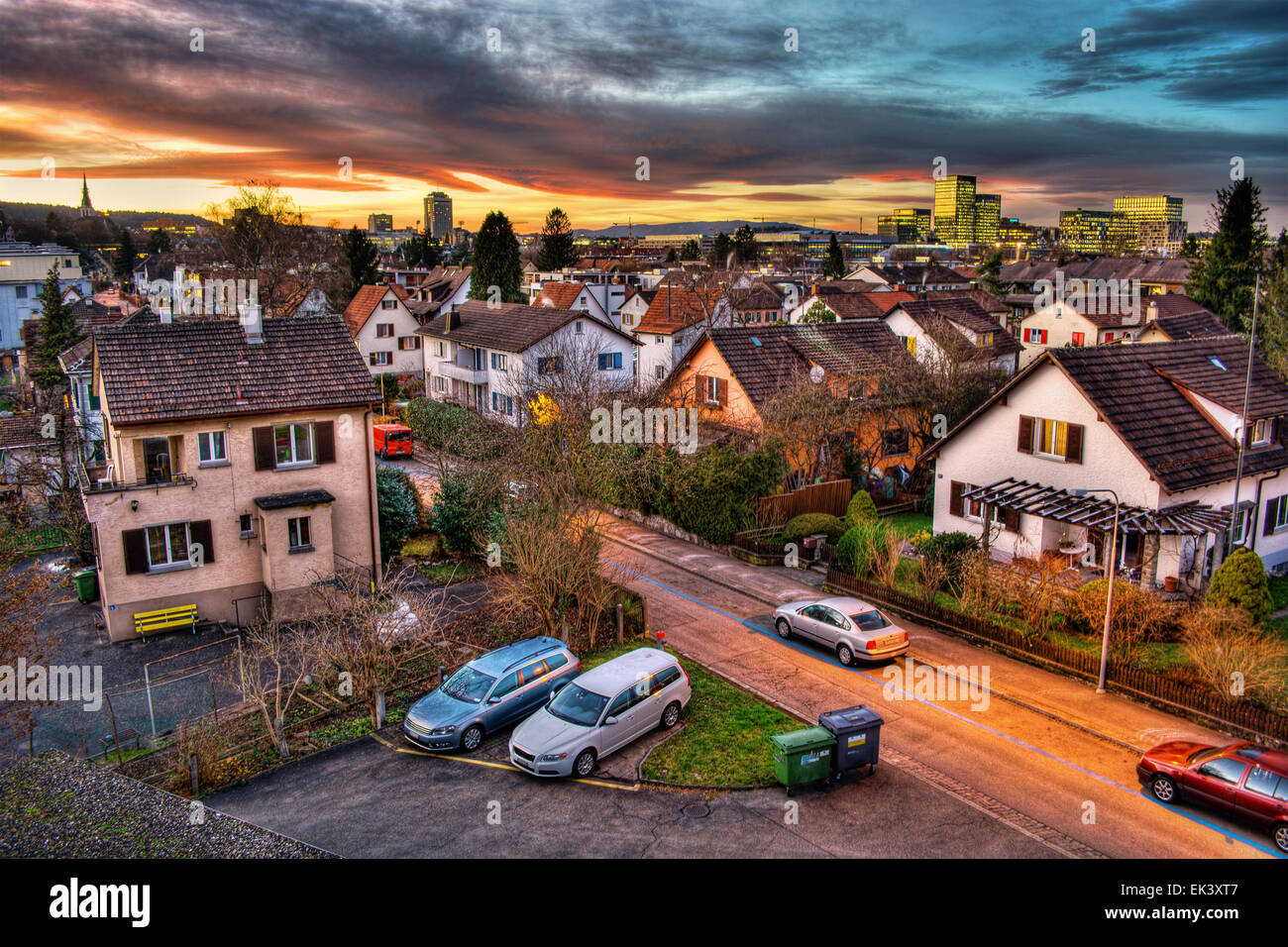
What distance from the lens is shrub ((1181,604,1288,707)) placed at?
18984mm

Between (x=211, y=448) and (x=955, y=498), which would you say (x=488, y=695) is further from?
(x=955, y=498)

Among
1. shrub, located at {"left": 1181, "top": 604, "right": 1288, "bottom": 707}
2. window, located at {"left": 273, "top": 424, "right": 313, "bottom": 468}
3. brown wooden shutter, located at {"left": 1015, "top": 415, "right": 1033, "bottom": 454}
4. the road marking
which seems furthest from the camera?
brown wooden shutter, located at {"left": 1015, "top": 415, "right": 1033, "bottom": 454}

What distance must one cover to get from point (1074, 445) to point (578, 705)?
18463 mm

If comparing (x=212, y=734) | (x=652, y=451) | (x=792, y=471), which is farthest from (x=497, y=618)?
(x=792, y=471)

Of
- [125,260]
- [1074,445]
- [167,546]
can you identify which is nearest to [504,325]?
[167,546]

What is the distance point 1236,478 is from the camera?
26.6 m

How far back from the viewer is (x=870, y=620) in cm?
2339

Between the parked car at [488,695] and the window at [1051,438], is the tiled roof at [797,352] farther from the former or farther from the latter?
the parked car at [488,695]

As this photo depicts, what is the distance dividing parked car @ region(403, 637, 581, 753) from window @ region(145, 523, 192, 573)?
435 inches

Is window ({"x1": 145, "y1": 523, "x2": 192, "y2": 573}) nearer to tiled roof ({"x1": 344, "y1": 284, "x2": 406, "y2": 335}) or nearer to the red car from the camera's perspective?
the red car

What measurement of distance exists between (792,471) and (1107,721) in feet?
59.9

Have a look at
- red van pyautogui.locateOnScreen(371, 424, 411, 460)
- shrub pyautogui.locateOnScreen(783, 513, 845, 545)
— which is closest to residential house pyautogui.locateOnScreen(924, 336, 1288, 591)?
shrub pyautogui.locateOnScreen(783, 513, 845, 545)

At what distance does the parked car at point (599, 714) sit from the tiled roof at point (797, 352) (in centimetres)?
2065
